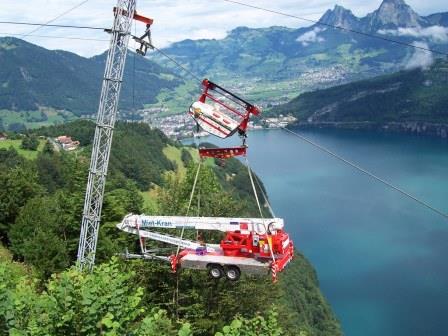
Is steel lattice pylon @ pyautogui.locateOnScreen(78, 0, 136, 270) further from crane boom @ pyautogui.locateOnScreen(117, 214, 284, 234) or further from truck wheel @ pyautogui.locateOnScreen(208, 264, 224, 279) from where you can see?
truck wheel @ pyautogui.locateOnScreen(208, 264, 224, 279)

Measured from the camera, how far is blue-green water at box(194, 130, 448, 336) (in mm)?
45156

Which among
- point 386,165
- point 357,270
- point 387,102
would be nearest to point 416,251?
point 357,270

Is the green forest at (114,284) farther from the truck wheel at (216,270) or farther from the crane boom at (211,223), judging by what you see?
the truck wheel at (216,270)

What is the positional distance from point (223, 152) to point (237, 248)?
8.65 feet

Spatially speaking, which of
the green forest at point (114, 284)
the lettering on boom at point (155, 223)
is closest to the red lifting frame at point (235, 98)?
the green forest at point (114, 284)

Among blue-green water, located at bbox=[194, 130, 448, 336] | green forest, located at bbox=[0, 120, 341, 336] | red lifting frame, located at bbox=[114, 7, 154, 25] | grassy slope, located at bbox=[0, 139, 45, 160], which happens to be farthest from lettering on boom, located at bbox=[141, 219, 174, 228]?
grassy slope, located at bbox=[0, 139, 45, 160]

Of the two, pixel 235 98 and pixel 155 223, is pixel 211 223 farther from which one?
pixel 235 98

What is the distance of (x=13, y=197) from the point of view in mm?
26578

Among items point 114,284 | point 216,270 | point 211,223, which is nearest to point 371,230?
point 211,223

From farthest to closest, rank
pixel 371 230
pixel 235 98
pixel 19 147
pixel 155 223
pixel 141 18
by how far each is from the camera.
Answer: pixel 371 230 → pixel 19 147 → pixel 141 18 → pixel 155 223 → pixel 235 98

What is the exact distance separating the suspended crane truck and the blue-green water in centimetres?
3182

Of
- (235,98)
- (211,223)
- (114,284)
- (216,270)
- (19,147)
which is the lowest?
(19,147)

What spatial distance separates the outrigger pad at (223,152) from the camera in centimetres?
1372

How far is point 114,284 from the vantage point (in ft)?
26.1
